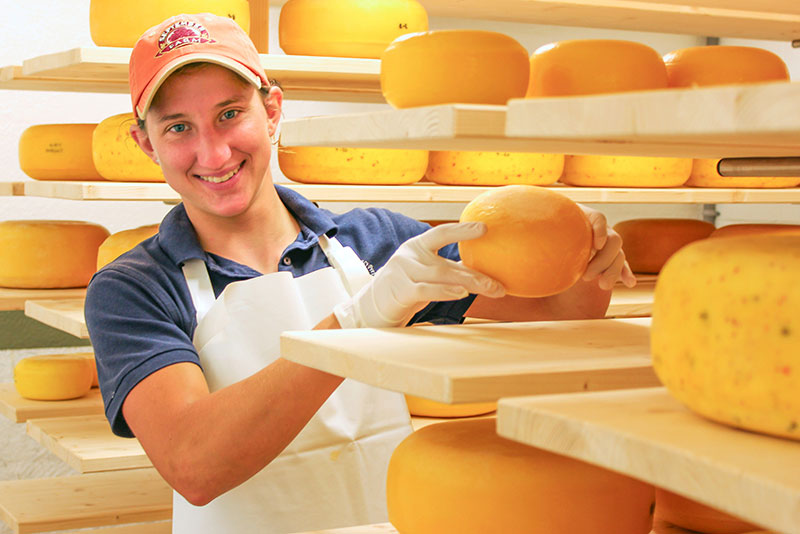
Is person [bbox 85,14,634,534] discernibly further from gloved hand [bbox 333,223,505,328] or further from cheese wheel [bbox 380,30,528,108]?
cheese wheel [bbox 380,30,528,108]

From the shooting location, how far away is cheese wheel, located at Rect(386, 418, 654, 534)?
0.88 metres

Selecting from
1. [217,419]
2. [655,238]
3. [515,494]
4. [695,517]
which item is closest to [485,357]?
[515,494]

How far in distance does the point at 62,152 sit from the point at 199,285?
1.18 m

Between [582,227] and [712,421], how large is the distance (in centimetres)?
37

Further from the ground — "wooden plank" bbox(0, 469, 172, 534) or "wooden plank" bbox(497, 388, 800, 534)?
"wooden plank" bbox(497, 388, 800, 534)

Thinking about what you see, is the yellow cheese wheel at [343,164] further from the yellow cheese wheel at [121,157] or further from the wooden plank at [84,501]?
the wooden plank at [84,501]

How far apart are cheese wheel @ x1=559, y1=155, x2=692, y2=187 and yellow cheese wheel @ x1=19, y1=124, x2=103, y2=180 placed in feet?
4.56

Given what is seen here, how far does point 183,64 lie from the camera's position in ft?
5.54

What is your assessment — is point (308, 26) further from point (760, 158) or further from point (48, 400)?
point (760, 158)

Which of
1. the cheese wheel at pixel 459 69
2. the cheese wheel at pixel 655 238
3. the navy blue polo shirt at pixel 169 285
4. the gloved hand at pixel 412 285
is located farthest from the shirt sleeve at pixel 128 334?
the cheese wheel at pixel 655 238

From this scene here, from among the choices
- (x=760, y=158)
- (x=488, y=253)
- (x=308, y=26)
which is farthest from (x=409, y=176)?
(x=488, y=253)

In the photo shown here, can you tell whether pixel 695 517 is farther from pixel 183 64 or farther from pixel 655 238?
pixel 655 238

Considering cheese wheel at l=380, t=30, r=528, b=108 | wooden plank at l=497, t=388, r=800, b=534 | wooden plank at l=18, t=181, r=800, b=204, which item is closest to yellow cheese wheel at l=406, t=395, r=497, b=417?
wooden plank at l=18, t=181, r=800, b=204

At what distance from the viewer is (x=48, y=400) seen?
9.29 feet
